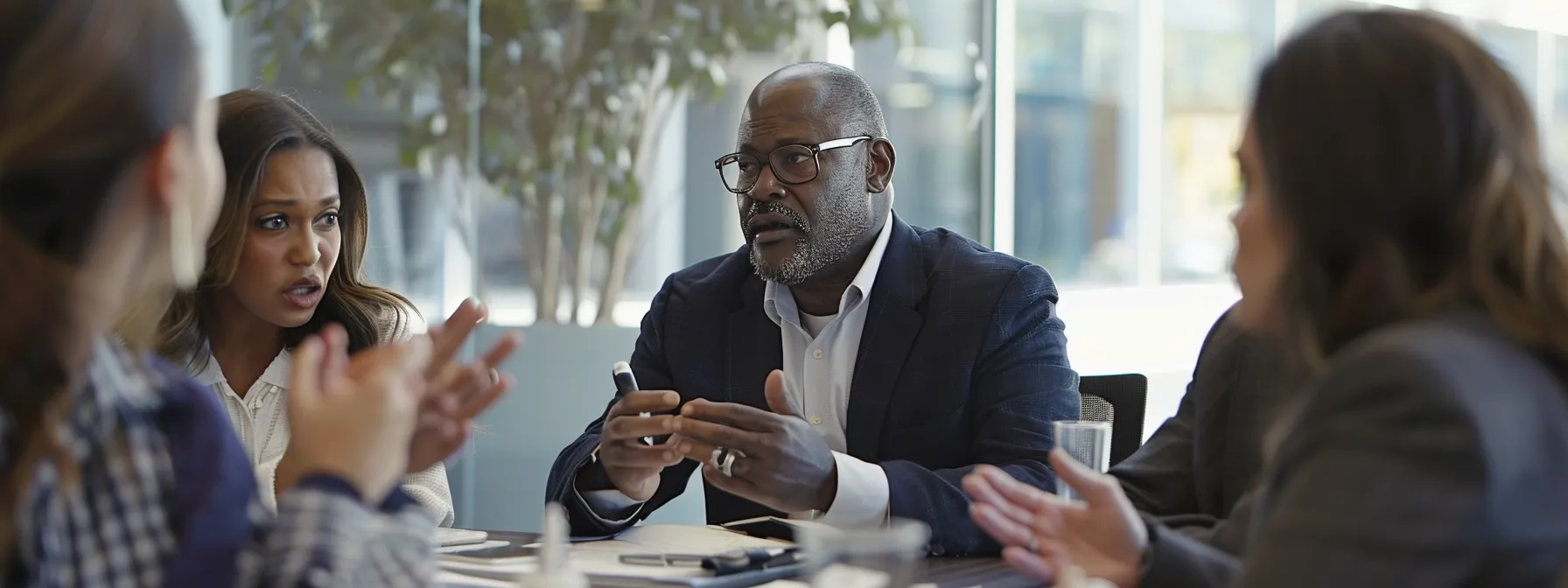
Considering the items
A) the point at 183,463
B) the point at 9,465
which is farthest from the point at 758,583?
the point at 9,465

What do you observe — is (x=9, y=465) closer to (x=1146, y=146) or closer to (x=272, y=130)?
(x=272, y=130)

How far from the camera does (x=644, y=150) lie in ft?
13.8

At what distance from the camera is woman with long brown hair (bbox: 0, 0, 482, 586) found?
3.27 feet

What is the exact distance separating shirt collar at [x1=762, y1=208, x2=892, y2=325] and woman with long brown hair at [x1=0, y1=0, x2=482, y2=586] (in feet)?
4.93

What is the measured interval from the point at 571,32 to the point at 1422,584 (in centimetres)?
338

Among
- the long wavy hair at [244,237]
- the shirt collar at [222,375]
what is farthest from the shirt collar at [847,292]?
the shirt collar at [222,375]

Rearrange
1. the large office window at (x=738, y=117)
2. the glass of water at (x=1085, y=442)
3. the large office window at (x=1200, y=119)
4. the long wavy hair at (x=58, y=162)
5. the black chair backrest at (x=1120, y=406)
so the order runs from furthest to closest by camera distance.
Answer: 1. the large office window at (x=1200, y=119)
2. the large office window at (x=738, y=117)
3. the black chair backrest at (x=1120, y=406)
4. the glass of water at (x=1085, y=442)
5. the long wavy hair at (x=58, y=162)

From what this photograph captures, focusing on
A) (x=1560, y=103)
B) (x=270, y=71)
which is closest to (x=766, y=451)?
(x=270, y=71)

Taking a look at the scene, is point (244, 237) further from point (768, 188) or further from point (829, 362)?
point (829, 362)

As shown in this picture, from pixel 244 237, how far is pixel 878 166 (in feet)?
3.87

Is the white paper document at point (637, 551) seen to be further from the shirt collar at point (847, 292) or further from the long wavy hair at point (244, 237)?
the long wavy hair at point (244, 237)

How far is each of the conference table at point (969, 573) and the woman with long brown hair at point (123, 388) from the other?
76 centimetres

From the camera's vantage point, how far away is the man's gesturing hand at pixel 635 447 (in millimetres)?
2031

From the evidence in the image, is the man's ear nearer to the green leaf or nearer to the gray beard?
the gray beard
